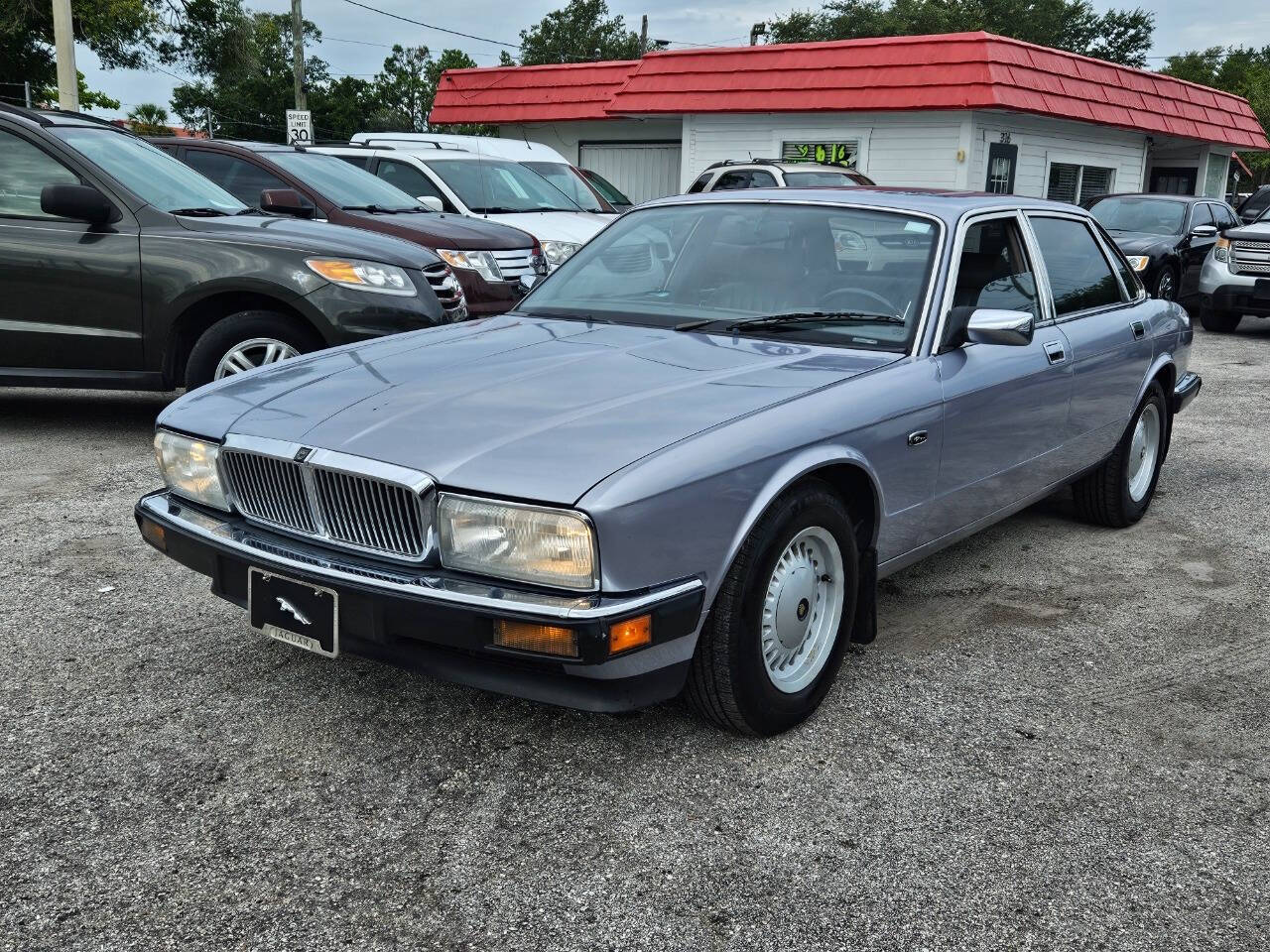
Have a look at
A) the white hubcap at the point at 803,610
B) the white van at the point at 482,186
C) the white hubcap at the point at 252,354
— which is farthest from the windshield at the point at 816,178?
the white hubcap at the point at 803,610

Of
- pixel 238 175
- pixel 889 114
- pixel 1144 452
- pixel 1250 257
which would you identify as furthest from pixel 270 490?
pixel 889 114

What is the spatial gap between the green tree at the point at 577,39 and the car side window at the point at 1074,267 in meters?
65.4

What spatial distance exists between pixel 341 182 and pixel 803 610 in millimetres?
7070

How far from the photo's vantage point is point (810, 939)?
2.43m

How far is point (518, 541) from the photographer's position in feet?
Answer: 8.89

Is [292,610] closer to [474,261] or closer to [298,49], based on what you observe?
[474,261]

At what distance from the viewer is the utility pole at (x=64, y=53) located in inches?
558

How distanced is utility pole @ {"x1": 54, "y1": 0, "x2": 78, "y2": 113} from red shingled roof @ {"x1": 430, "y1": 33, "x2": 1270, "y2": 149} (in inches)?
424

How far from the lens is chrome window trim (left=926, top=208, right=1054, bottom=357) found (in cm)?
388

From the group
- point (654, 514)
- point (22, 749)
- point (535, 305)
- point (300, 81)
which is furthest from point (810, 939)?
point (300, 81)

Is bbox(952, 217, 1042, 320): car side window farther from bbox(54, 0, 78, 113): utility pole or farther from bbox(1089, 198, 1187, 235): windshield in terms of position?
bbox(54, 0, 78, 113): utility pole

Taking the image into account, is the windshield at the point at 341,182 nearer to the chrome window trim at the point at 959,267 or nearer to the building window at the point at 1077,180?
the chrome window trim at the point at 959,267

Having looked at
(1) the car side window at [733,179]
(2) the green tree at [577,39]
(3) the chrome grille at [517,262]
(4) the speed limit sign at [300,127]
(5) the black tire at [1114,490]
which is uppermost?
(2) the green tree at [577,39]

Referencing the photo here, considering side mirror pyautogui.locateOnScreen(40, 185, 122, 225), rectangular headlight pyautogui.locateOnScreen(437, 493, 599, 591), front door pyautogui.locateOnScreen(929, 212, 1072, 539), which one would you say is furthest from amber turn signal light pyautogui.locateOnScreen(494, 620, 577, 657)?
side mirror pyautogui.locateOnScreen(40, 185, 122, 225)
